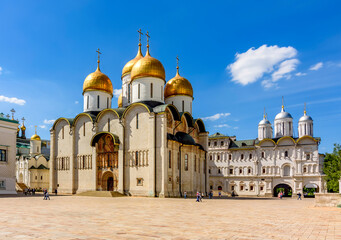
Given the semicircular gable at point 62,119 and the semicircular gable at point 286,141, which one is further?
the semicircular gable at point 286,141

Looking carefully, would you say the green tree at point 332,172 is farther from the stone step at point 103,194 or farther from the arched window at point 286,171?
the stone step at point 103,194

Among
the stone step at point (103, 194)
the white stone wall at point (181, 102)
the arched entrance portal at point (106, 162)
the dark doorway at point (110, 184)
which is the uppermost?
the white stone wall at point (181, 102)

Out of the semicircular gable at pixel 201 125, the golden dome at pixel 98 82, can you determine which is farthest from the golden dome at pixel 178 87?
the golden dome at pixel 98 82

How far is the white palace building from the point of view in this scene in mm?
48844

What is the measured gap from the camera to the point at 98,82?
1645 inches

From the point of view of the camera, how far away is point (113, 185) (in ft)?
117

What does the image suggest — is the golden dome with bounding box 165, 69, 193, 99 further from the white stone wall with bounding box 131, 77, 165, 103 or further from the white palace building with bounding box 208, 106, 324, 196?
the white palace building with bounding box 208, 106, 324, 196

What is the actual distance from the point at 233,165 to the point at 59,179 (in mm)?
27412

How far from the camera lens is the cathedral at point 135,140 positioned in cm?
3280

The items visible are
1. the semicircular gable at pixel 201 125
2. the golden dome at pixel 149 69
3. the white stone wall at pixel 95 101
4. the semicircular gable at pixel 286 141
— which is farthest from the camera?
the semicircular gable at pixel 286 141

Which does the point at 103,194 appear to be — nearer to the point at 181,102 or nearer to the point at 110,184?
the point at 110,184

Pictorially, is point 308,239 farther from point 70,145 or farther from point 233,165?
point 233,165

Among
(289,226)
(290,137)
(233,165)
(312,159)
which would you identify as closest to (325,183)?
(312,159)

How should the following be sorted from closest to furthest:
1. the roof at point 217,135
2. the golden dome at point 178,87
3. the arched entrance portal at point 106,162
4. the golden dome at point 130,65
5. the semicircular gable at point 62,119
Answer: the arched entrance portal at point 106,162, the semicircular gable at point 62,119, the golden dome at point 178,87, the golden dome at point 130,65, the roof at point 217,135
